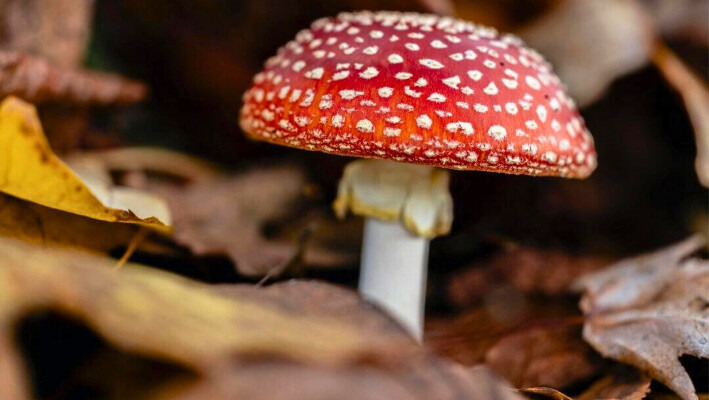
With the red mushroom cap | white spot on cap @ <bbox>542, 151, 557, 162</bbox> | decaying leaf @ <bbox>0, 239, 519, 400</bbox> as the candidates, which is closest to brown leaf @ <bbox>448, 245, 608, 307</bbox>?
the red mushroom cap

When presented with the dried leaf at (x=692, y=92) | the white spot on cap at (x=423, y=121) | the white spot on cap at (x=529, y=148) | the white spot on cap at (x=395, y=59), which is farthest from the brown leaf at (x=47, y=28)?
the dried leaf at (x=692, y=92)

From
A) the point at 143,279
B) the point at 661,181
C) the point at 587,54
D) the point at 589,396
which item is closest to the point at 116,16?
the point at 587,54

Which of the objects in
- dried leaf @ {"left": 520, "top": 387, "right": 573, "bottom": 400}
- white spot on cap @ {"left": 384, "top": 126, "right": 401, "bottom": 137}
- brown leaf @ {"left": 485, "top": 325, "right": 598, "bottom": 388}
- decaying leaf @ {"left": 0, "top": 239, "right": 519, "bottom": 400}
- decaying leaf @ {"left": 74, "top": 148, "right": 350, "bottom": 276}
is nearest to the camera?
decaying leaf @ {"left": 0, "top": 239, "right": 519, "bottom": 400}

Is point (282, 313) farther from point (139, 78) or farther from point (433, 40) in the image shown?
point (139, 78)

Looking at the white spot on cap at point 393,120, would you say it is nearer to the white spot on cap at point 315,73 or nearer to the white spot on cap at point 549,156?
the white spot on cap at point 315,73

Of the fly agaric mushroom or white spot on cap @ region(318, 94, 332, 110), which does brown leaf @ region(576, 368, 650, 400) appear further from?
white spot on cap @ region(318, 94, 332, 110)

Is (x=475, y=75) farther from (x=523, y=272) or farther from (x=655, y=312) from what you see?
(x=523, y=272)
